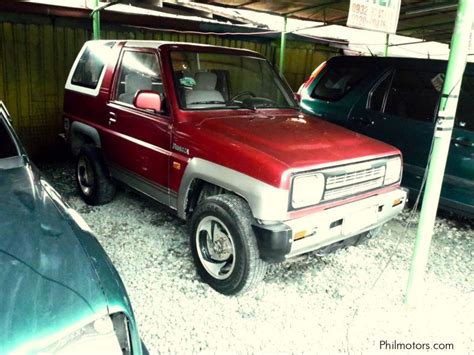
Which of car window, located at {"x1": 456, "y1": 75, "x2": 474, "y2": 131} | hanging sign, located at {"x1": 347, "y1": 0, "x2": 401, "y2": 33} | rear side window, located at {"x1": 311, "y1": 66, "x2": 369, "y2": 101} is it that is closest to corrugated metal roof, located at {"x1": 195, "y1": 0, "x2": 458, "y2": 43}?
rear side window, located at {"x1": 311, "y1": 66, "x2": 369, "y2": 101}

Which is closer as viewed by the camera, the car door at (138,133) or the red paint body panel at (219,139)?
the red paint body panel at (219,139)

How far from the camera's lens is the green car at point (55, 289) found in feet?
4.66

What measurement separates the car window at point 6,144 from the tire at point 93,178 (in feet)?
5.46

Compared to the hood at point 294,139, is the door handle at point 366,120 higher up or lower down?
lower down

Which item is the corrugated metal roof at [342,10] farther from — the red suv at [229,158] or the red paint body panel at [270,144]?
the red paint body panel at [270,144]

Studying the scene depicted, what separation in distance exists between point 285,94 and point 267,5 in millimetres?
2844

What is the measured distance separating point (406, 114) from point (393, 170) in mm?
1595

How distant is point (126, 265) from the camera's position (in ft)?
11.5

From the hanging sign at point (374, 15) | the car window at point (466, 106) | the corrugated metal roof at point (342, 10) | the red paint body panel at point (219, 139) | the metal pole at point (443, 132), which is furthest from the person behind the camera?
the corrugated metal roof at point (342, 10)

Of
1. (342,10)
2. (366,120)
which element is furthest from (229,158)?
(342,10)

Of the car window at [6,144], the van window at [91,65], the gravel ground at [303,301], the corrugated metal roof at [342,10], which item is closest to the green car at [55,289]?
the car window at [6,144]

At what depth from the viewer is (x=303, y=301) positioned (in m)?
3.13

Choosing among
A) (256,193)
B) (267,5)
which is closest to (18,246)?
(256,193)

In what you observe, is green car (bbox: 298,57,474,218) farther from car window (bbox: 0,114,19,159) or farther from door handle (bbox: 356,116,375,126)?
car window (bbox: 0,114,19,159)
